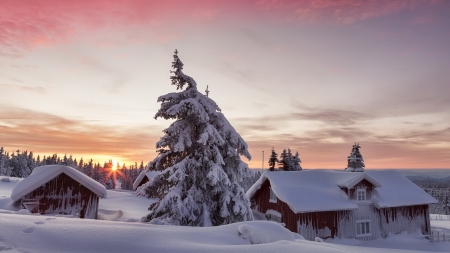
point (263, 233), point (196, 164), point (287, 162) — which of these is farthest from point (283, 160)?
point (263, 233)

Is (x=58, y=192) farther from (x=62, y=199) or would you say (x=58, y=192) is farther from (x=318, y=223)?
(x=318, y=223)

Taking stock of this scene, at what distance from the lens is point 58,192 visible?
18.3 meters

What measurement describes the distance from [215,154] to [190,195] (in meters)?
2.66

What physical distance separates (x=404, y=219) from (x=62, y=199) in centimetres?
3226

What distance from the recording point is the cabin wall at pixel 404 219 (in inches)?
1098

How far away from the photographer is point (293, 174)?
31.0 m

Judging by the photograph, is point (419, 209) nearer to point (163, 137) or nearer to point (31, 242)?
point (163, 137)

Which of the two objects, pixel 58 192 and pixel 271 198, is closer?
pixel 58 192

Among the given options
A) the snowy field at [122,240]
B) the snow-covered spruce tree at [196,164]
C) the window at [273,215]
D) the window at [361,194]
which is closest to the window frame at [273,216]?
the window at [273,215]

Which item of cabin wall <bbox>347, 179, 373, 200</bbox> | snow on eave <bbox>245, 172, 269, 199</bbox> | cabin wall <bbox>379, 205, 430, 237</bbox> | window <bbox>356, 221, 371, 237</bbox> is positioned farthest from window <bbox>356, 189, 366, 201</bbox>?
snow on eave <bbox>245, 172, 269, 199</bbox>

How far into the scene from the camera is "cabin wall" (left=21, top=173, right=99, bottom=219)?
17672 mm

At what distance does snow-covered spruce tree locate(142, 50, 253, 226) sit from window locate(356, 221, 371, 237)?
53.7ft

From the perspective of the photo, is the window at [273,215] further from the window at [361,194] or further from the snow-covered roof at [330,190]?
the window at [361,194]

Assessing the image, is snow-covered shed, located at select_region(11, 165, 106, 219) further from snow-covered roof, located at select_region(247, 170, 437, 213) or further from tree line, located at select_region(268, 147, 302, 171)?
tree line, located at select_region(268, 147, 302, 171)
